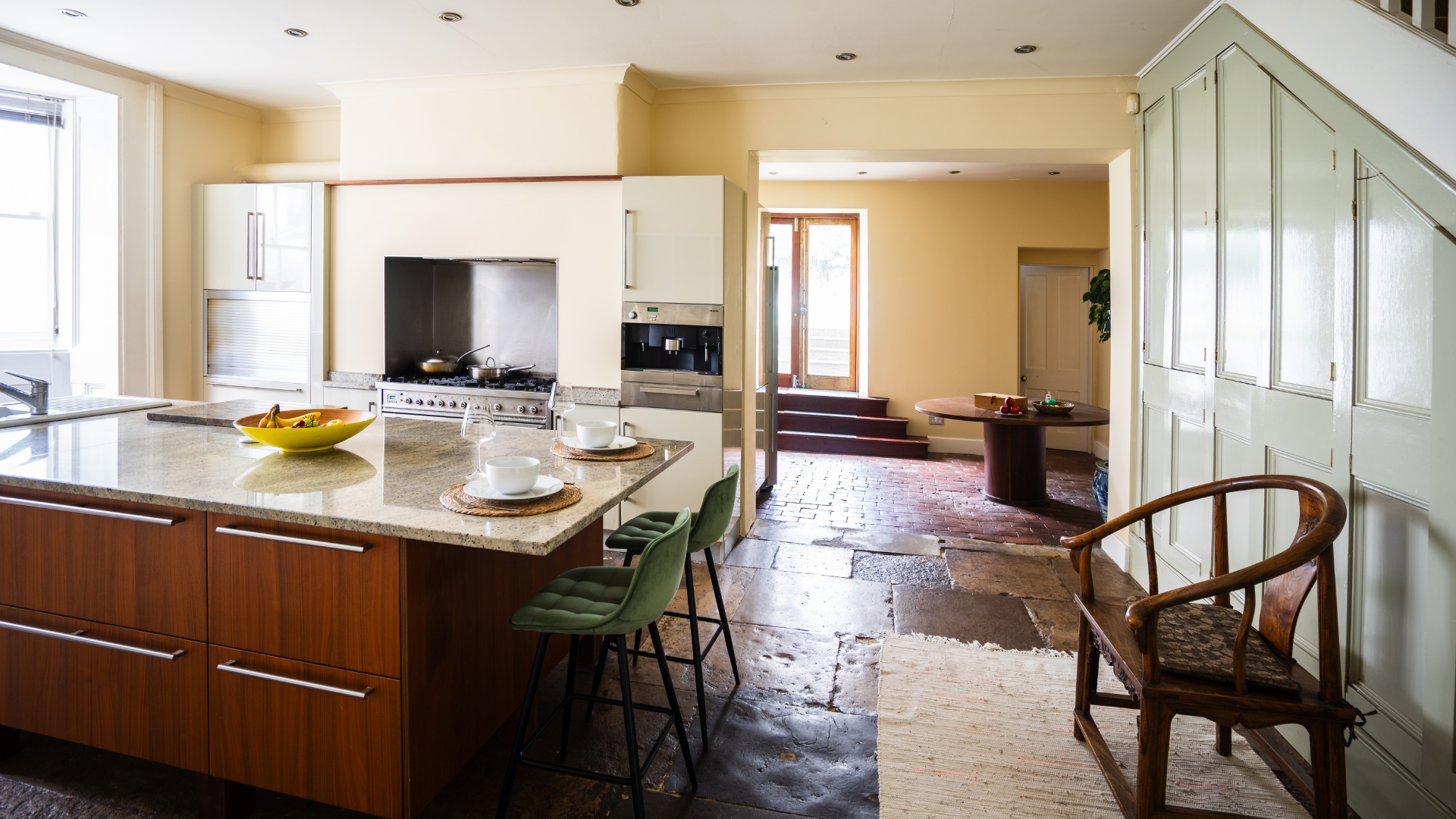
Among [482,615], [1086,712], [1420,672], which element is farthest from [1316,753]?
[482,615]

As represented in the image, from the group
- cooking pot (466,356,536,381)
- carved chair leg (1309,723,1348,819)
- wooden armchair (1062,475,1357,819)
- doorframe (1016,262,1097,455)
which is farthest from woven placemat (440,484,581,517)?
doorframe (1016,262,1097,455)

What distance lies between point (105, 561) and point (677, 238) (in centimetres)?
301

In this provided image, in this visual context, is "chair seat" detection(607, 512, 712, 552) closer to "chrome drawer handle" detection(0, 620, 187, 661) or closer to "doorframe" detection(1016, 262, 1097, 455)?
"chrome drawer handle" detection(0, 620, 187, 661)

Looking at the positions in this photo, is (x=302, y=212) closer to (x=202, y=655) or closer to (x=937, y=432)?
(x=202, y=655)

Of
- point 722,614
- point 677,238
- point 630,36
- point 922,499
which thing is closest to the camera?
point 722,614

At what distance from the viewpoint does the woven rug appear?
2248mm

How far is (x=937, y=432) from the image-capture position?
828 cm

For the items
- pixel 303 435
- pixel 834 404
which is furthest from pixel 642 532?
pixel 834 404

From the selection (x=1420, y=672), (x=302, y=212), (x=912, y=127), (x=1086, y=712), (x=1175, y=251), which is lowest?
(x=1086, y=712)

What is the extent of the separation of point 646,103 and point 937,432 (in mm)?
4934

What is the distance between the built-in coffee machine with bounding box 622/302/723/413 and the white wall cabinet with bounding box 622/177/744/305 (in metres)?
0.07

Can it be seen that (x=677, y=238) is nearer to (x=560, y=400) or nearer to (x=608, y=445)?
(x=560, y=400)

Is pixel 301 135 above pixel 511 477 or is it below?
above

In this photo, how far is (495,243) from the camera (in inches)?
184
